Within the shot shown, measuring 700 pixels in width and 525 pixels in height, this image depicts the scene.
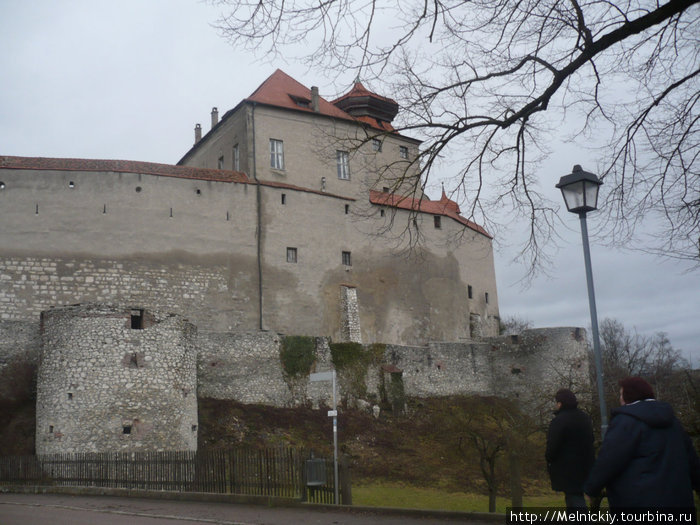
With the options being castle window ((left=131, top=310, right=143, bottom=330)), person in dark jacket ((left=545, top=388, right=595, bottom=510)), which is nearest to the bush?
castle window ((left=131, top=310, right=143, bottom=330))

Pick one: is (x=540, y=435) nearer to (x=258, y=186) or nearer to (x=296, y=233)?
(x=296, y=233)

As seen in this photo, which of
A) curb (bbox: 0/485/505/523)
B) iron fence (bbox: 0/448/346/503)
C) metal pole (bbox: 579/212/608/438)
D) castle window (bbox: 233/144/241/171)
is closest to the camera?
metal pole (bbox: 579/212/608/438)

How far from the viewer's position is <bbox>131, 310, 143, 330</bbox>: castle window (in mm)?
21891

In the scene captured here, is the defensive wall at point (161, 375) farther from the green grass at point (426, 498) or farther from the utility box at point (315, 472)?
the utility box at point (315, 472)

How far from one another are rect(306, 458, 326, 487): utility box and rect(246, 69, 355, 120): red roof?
26.0 m

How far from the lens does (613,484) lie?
5379 mm

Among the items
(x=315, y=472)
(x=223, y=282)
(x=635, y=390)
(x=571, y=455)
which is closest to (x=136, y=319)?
(x=223, y=282)

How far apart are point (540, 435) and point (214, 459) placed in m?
15.9

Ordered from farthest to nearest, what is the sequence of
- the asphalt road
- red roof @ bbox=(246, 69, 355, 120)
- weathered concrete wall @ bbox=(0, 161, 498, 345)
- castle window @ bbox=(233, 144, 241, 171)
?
red roof @ bbox=(246, 69, 355, 120), castle window @ bbox=(233, 144, 241, 171), weathered concrete wall @ bbox=(0, 161, 498, 345), the asphalt road

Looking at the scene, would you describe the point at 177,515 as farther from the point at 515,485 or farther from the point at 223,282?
the point at 223,282

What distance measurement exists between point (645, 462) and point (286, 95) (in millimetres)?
36044

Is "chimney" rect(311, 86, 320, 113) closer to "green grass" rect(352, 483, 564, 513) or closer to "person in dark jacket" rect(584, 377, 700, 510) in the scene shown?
"green grass" rect(352, 483, 564, 513)

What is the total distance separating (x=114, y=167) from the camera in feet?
101

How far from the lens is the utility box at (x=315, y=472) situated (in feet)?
43.6
